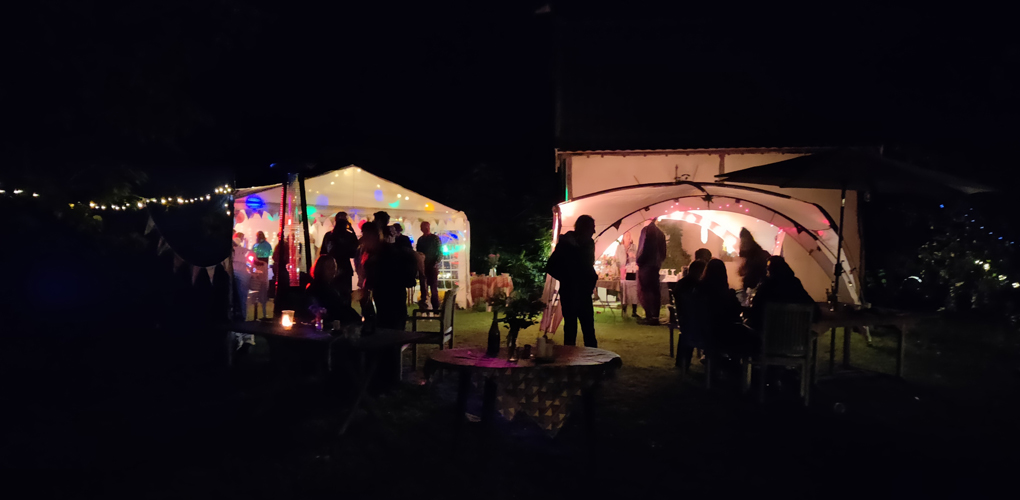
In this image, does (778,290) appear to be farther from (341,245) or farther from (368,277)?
(341,245)

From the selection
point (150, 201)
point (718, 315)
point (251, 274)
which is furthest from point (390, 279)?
point (251, 274)

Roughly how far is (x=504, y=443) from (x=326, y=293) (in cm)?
207

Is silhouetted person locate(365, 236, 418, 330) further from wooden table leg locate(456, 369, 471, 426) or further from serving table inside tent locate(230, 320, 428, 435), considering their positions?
wooden table leg locate(456, 369, 471, 426)

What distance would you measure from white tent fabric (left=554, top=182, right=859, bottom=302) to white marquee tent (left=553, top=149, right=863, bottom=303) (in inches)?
0.5

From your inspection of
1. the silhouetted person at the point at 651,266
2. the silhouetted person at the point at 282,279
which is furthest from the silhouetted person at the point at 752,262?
the silhouetted person at the point at 282,279

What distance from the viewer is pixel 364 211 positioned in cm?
1240

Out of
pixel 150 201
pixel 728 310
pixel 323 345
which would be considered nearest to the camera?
pixel 323 345

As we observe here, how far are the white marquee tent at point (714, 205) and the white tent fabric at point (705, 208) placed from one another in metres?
0.01

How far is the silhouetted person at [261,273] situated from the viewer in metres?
9.28

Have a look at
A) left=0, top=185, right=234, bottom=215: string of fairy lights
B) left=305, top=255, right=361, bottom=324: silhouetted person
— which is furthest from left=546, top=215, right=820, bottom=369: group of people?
left=0, top=185, right=234, bottom=215: string of fairy lights

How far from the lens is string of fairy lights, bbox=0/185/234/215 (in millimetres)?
5886

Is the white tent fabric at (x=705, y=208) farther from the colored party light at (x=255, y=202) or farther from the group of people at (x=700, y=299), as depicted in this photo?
the colored party light at (x=255, y=202)

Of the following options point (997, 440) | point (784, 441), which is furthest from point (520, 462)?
point (997, 440)

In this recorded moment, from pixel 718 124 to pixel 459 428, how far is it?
29.7 ft
